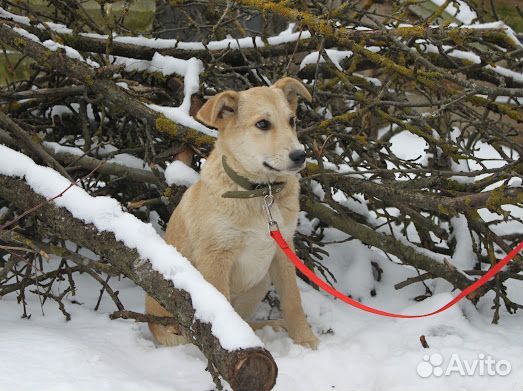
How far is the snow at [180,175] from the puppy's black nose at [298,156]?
113cm

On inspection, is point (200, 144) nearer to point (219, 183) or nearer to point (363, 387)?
point (219, 183)

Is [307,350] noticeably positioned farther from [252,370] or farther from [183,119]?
[183,119]

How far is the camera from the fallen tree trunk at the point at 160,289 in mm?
2613

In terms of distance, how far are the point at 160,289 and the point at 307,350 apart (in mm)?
1227

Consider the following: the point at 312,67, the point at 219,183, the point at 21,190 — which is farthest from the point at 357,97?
the point at 21,190

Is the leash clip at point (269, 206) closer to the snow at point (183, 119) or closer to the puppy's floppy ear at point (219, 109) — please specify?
the puppy's floppy ear at point (219, 109)

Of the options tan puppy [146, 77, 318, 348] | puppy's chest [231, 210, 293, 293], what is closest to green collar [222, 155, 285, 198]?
tan puppy [146, 77, 318, 348]

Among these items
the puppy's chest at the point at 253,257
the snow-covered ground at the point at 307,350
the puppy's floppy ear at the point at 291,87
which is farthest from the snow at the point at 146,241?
the puppy's floppy ear at the point at 291,87

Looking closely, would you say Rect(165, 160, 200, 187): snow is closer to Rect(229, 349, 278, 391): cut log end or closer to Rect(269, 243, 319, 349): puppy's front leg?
Rect(269, 243, 319, 349): puppy's front leg

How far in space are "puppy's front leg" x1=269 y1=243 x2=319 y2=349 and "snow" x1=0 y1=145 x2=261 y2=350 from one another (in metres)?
1.13

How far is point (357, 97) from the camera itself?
4.54m

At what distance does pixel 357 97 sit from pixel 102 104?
6.49 feet

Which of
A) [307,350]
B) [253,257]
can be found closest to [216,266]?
[253,257]

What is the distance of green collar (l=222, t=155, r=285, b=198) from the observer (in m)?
3.74
